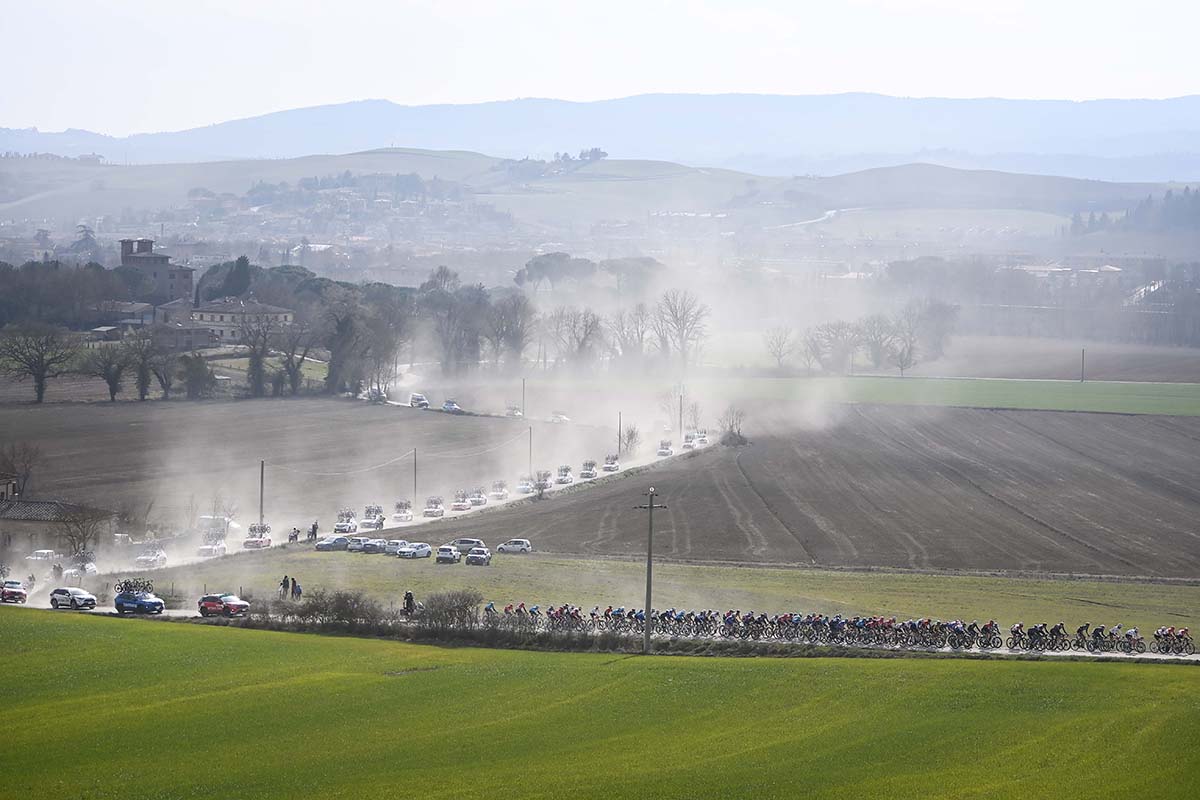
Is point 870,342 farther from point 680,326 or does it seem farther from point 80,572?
point 80,572

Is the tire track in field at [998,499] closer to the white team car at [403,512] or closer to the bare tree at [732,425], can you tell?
the bare tree at [732,425]

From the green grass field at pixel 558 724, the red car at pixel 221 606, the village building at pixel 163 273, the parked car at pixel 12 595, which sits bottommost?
the parked car at pixel 12 595

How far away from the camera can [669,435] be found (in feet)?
295

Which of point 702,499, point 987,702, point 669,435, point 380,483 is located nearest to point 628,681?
point 987,702

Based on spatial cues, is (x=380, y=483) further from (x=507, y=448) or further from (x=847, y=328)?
(x=847, y=328)

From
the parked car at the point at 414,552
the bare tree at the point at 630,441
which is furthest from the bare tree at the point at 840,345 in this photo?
the parked car at the point at 414,552

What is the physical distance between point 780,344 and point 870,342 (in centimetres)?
674

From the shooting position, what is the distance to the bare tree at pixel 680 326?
12781 centimetres

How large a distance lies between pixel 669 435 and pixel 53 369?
35.4m

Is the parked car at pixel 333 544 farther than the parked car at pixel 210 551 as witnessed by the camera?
Yes

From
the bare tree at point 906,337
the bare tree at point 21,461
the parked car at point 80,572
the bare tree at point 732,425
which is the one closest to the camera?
the parked car at point 80,572

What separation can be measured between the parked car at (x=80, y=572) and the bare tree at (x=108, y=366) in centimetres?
4373

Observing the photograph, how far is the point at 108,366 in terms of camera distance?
91.6 m

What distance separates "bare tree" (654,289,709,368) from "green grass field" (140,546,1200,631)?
7255 centimetres
